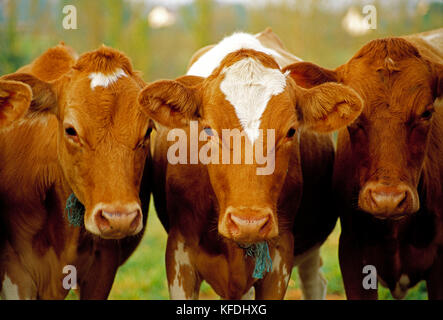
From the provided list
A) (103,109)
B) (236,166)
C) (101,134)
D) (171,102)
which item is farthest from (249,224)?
(103,109)

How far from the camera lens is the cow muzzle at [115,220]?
424 centimetres

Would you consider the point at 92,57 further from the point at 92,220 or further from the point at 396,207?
the point at 396,207

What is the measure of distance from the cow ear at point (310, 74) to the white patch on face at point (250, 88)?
2.44 feet

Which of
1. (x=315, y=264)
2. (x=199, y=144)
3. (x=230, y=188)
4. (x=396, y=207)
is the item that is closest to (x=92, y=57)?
(x=199, y=144)

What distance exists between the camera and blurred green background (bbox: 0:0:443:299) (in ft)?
45.5

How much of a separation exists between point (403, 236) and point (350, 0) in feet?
40.8

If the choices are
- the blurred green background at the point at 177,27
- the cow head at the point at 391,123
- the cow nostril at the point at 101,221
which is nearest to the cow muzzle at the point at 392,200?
the cow head at the point at 391,123

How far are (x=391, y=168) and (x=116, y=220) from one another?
2104 millimetres

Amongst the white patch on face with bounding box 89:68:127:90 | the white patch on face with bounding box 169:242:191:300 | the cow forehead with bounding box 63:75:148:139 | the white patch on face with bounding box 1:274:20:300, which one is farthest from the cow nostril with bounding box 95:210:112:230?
the white patch on face with bounding box 1:274:20:300

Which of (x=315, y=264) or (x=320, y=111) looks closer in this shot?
(x=320, y=111)

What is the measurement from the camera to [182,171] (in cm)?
517

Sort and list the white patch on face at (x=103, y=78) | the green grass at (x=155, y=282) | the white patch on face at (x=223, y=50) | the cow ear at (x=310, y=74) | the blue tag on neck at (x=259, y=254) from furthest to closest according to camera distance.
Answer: the green grass at (x=155, y=282), the white patch on face at (x=223, y=50), the cow ear at (x=310, y=74), the blue tag on neck at (x=259, y=254), the white patch on face at (x=103, y=78)

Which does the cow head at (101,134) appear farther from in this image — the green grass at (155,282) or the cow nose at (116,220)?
the green grass at (155,282)

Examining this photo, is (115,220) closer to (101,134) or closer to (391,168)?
(101,134)
